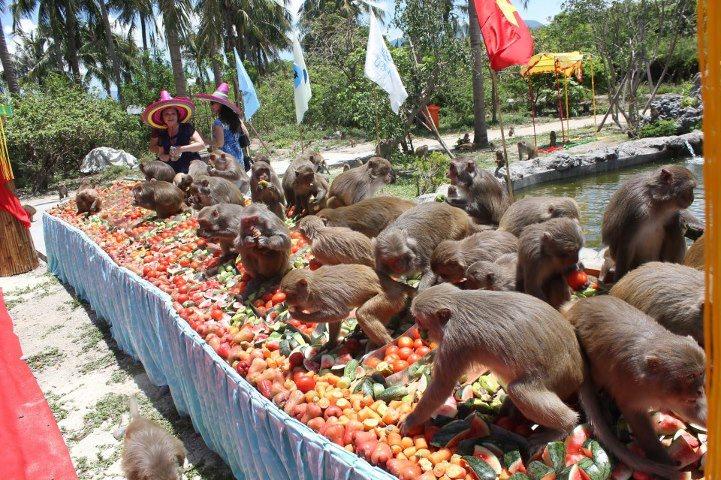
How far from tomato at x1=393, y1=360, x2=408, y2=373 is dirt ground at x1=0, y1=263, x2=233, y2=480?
7.10 feet

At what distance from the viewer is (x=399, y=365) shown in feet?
12.0

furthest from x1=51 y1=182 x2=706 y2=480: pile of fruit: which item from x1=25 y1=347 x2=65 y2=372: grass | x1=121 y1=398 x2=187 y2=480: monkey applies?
x1=25 y1=347 x2=65 y2=372: grass

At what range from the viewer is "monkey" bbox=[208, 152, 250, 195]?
9.74 metres

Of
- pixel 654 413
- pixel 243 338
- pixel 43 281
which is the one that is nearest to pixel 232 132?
pixel 43 281

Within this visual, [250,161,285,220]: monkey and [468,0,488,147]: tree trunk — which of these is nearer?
[250,161,285,220]: monkey

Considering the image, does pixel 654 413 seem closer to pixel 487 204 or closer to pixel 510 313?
pixel 510 313

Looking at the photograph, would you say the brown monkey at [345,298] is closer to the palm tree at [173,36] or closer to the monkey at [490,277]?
the monkey at [490,277]

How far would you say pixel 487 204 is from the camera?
19.7 feet

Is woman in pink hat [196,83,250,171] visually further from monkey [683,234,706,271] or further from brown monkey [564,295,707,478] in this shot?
brown monkey [564,295,707,478]

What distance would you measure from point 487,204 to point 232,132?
6528 millimetres

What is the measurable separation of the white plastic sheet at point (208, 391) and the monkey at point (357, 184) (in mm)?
2643

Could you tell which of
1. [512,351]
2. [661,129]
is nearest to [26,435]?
[512,351]

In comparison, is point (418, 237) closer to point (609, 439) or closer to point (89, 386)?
point (609, 439)

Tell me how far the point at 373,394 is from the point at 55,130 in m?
23.5
